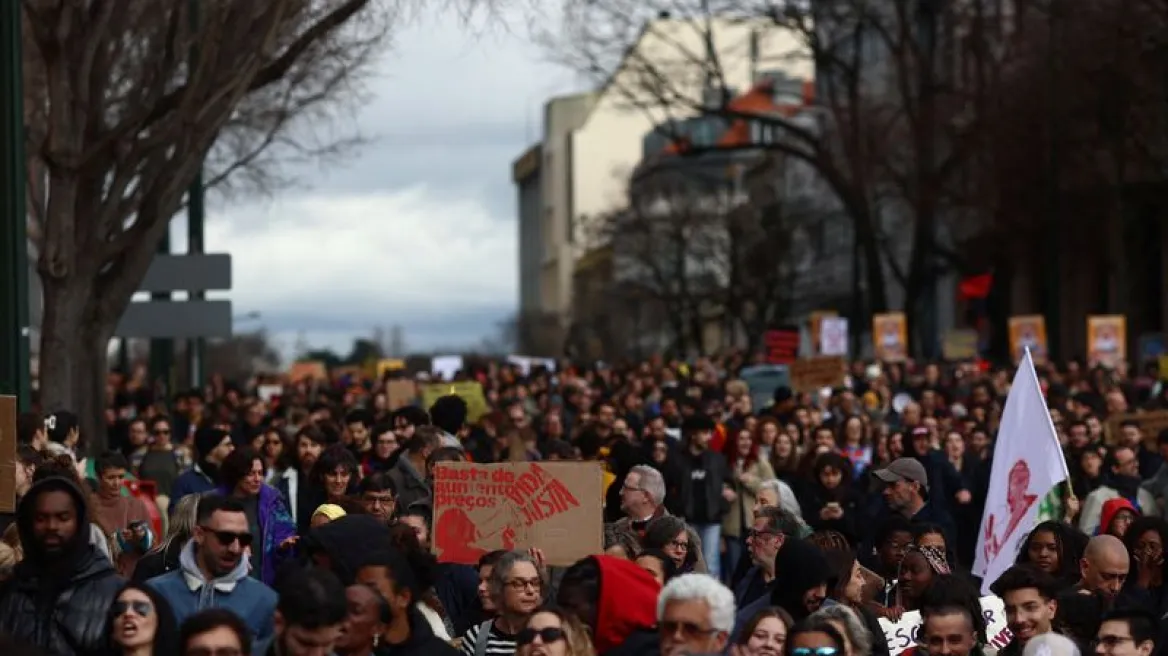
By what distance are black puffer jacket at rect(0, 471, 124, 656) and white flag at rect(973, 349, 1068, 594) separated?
235 inches

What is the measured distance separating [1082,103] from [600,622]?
135 feet

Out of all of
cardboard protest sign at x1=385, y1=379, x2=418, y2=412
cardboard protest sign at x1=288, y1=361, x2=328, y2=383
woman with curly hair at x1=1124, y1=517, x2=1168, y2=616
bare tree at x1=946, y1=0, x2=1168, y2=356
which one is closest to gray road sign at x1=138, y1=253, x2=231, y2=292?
cardboard protest sign at x1=385, y1=379, x2=418, y2=412

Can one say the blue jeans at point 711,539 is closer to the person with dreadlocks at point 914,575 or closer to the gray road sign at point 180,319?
the person with dreadlocks at point 914,575

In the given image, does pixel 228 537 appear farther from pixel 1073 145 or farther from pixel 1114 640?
pixel 1073 145

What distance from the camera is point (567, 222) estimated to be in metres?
165

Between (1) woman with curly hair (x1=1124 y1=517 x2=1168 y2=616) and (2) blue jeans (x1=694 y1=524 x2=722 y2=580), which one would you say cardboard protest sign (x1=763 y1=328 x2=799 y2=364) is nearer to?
(2) blue jeans (x1=694 y1=524 x2=722 y2=580)

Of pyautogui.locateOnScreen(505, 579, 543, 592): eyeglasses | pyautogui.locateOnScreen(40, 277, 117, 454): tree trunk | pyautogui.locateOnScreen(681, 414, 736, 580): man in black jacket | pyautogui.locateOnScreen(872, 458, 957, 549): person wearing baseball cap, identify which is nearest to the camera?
pyautogui.locateOnScreen(505, 579, 543, 592): eyeglasses

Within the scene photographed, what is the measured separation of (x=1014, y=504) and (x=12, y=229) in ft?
29.3

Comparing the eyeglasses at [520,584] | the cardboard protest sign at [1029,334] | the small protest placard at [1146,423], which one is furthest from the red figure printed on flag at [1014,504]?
the cardboard protest sign at [1029,334]

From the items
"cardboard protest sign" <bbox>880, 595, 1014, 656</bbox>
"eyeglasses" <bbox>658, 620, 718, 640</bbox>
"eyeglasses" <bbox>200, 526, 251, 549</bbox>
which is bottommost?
"cardboard protest sign" <bbox>880, 595, 1014, 656</bbox>

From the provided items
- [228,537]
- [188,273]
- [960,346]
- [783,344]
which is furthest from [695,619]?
[960,346]

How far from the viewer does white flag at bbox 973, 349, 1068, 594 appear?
45.0 ft

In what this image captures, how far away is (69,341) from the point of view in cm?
2306

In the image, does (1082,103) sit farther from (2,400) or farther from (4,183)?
(2,400)
